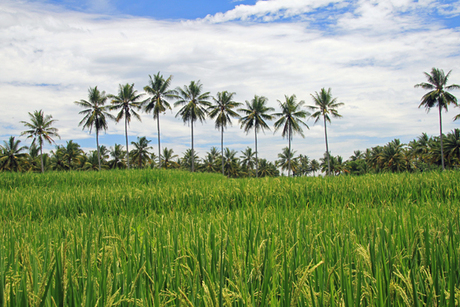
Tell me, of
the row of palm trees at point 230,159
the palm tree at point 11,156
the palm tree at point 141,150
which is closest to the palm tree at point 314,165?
the row of palm trees at point 230,159

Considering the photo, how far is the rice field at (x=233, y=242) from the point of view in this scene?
4.67 ft

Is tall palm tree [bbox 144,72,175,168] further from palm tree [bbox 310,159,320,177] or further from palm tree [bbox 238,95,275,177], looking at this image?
palm tree [bbox 310,159,320,177]

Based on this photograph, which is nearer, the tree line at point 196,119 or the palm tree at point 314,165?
the tree line at point 196,119

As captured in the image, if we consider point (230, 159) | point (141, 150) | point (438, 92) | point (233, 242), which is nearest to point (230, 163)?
point (230, 159)

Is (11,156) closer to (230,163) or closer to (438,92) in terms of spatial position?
(230,163)

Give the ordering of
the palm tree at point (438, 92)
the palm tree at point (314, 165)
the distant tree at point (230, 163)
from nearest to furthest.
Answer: the palm tree at point (438, 92), the distant tree at point (230, 163), the palm tree at point (314, 165)

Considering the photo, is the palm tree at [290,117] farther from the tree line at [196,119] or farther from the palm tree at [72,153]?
the palm tree at [72,153]

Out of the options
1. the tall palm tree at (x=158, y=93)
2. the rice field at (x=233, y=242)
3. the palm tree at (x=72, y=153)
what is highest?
the tall palm tree at (x=158, y=93)

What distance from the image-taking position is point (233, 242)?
2.39 m

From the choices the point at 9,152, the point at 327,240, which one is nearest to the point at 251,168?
the point at 9,152

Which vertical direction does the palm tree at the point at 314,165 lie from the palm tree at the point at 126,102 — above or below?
below

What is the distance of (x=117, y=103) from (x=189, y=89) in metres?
12.0

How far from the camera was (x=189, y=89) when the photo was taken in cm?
4066

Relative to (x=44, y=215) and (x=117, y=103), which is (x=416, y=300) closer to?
(x=44, y=215)
